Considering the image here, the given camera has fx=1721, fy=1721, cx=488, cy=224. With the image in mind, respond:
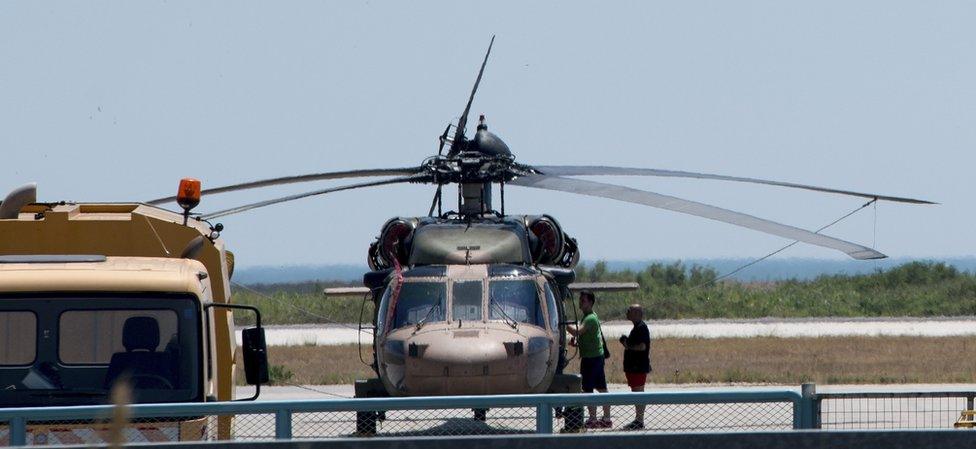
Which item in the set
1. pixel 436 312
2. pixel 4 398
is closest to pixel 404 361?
pixel 436 312

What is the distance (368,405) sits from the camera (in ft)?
32.2

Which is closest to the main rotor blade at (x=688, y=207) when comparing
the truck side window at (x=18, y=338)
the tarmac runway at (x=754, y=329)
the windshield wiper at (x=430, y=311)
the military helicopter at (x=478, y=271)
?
the military helicopter at (x=478, y=271)

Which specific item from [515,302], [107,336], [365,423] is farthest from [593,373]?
[107,336]

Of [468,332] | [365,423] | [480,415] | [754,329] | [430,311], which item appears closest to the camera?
[480,415]

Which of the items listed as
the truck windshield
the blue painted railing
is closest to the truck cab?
the truck windshield

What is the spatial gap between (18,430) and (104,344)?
1.59 metres

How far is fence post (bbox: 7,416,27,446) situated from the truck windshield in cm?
136

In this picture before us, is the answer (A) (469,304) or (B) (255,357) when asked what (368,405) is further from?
(A) (469,304)

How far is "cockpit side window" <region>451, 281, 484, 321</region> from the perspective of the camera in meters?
17.2

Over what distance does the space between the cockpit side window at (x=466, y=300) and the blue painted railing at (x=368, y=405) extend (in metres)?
6.93

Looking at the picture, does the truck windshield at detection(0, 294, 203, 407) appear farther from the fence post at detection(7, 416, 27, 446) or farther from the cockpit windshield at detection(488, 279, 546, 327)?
the cockpit windshield at detection(488, 279, 546, 327)

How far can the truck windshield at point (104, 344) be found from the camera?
36.8 feet

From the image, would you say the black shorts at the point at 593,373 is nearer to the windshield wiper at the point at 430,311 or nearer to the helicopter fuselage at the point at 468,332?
the helicopter fuselage at the point at 468,332

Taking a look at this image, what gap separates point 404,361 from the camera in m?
16.7
